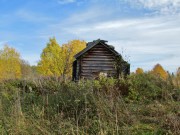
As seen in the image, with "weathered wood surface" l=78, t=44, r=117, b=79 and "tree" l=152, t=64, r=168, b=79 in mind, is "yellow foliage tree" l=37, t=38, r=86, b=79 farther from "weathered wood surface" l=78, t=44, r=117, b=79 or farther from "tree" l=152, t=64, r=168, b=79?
"weathered wood surface" l=78, t=44, r=117, b=79

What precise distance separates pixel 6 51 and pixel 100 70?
32983 millimetres

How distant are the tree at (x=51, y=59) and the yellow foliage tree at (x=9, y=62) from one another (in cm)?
631

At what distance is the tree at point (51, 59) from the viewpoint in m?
46.9

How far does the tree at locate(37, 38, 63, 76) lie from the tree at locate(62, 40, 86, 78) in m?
0.84

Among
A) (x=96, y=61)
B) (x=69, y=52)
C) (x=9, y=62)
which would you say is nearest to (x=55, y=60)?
(x=69, y=52)

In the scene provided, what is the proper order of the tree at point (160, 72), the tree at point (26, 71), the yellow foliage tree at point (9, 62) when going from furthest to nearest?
the yellow foliage tree at point (9, 62) < the tree at point (26, 71) < the tree at point (160, 72)

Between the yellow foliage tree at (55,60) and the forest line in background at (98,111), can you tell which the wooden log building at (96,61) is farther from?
the yellow foliage tree at (55,60)

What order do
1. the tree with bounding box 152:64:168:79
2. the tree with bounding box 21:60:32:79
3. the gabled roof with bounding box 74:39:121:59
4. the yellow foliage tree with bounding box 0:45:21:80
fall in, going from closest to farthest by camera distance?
1. the tree with bounding box 152:64:168:79
2. the tree with bounding box 21:60:32:79
3. the gabled roof with bounding box 74:39:121:59
4. the yellow foliage tree with bounding box 0:45:21:80

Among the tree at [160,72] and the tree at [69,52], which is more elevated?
the tree at [69,52]

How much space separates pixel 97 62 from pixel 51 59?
2068cm

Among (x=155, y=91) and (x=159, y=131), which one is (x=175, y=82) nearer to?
(x=155, y=91)

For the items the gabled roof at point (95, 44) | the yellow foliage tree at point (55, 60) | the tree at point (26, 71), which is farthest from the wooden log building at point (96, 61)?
the yellow foliage tree at point (55, 60)

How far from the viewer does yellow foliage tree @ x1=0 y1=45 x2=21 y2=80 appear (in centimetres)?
5250

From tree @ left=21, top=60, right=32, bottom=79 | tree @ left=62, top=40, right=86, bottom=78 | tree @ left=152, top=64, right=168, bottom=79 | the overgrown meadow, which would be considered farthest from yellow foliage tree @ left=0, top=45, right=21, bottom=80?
the overgrown meadow
